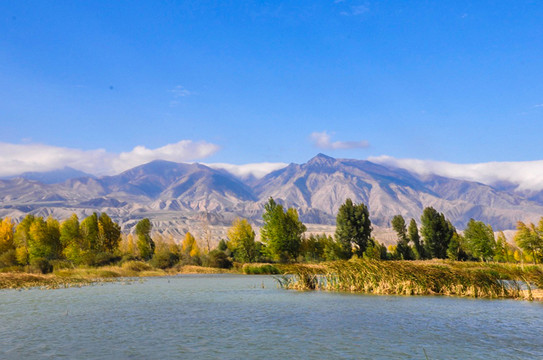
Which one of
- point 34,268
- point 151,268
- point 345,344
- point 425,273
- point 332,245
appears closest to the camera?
point 345,344

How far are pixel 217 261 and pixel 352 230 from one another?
3393cm

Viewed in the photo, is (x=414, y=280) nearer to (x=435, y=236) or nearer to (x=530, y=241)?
(x=530, y=241)

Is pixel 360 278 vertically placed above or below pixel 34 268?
above

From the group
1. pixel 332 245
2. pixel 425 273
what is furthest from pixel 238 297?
pixel 332 245

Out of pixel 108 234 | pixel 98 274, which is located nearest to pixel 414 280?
pixel 98 274

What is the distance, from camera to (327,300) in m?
34.8

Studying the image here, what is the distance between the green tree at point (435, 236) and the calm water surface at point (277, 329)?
241ft

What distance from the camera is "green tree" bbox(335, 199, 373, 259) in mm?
102062

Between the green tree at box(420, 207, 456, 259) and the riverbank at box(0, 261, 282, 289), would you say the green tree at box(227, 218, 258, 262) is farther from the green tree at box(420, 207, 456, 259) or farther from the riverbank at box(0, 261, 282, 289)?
the green tree at box(420, 207, 456, 259)

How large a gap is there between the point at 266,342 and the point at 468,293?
24.4 m

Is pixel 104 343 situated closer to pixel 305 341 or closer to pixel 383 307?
pixel 305 341

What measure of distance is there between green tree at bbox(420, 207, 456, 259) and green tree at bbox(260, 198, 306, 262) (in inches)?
1279

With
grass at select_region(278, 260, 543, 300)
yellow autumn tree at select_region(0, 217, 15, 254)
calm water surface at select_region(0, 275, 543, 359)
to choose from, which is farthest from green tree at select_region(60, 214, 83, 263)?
grass at select_region(278, 260, 543, 300)

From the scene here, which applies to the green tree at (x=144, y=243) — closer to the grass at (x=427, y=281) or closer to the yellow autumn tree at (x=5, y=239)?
the yellow autumn tree at (x=5, y=239)
